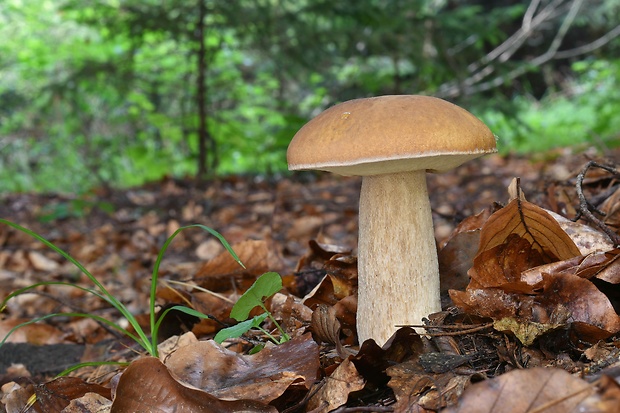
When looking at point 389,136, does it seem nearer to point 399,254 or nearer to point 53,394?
point 399,254

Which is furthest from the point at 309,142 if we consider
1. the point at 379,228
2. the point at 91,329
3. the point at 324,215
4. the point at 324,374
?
the point at 324,215

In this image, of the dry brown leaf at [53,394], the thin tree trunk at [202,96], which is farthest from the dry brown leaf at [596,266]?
the thin tree trunk at [202,96]

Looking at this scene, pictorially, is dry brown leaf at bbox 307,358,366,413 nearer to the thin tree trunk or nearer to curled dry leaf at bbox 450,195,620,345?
curled dry leaf at bbox 450,195,620,345

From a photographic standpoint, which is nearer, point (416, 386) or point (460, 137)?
point (416, 386)

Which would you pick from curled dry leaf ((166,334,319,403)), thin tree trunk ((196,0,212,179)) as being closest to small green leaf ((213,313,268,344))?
curled dry leaf ((166,334,319,403))

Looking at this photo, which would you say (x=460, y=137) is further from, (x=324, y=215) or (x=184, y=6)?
(x=184, y=6)

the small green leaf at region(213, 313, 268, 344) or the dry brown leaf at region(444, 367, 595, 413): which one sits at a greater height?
the dry brown leaf at region(444, 367, 595, 413)

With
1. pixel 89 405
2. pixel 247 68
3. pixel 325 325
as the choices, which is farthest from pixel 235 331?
pixel 247 68
